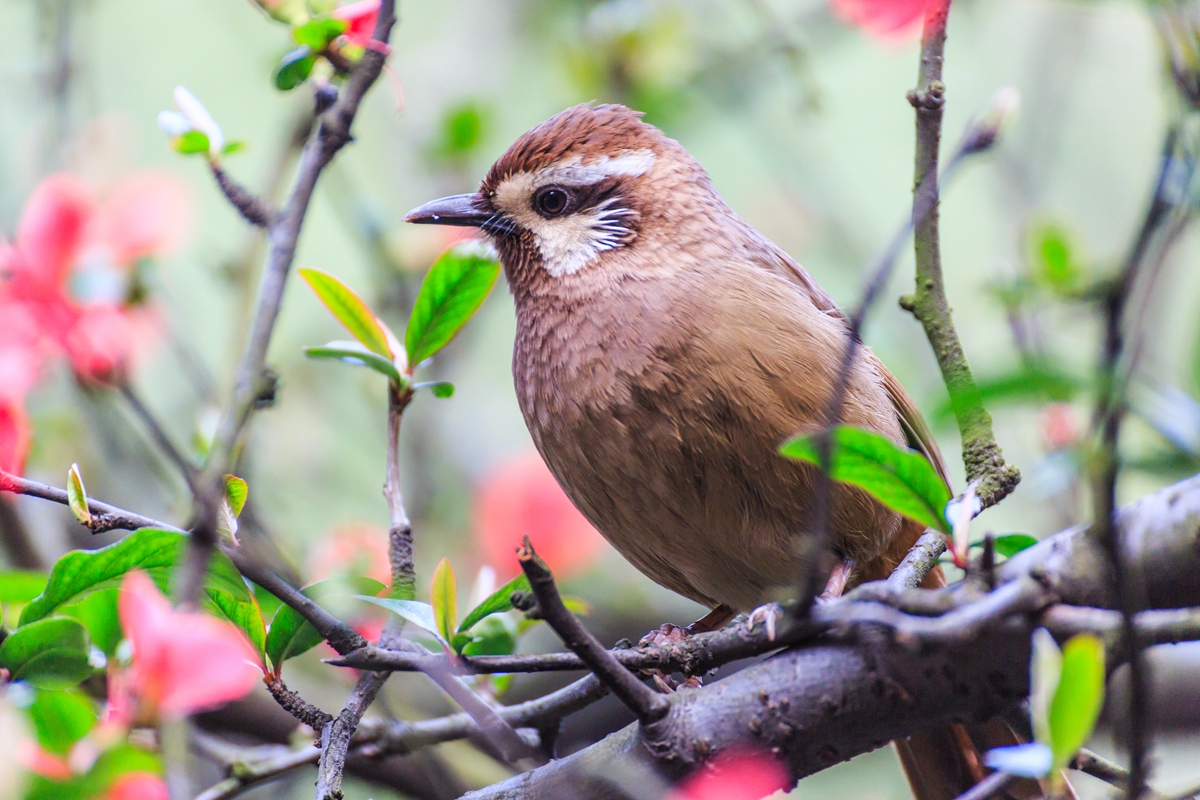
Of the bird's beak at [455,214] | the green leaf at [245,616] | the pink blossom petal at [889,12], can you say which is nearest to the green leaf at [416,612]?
the green leaf at [245,616]

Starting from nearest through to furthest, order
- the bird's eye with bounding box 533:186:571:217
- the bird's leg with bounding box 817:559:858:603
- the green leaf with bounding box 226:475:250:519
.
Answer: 1. the green leaf with bounding box 226:475:250:519
2. the bird's leg with bounding box 817:559:858:603
3. the bird's eye with bounding box 533:186:571:217

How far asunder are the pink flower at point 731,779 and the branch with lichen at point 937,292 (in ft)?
2.23

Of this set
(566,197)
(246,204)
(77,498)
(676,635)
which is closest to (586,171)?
(566,197)

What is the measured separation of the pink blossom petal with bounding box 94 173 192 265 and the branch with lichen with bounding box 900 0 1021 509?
68.3 inches

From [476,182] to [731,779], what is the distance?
4051 millimetres

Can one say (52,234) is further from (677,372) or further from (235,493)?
(677,372)

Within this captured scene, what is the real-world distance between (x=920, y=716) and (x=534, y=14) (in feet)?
15.2

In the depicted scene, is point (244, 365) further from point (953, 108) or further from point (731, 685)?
point (953, 108)

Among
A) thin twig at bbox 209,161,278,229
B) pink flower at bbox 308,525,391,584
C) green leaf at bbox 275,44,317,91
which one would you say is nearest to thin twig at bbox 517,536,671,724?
thin twig at bbox 209,161,278,229

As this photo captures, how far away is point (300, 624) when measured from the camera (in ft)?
5.82

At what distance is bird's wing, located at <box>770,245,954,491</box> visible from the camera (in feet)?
9.19

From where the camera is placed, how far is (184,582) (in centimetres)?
110

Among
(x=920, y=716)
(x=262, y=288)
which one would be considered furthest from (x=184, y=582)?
(x=920, y=716)

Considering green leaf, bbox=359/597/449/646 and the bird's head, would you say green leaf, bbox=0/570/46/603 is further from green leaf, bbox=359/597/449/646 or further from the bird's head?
the bird's head
